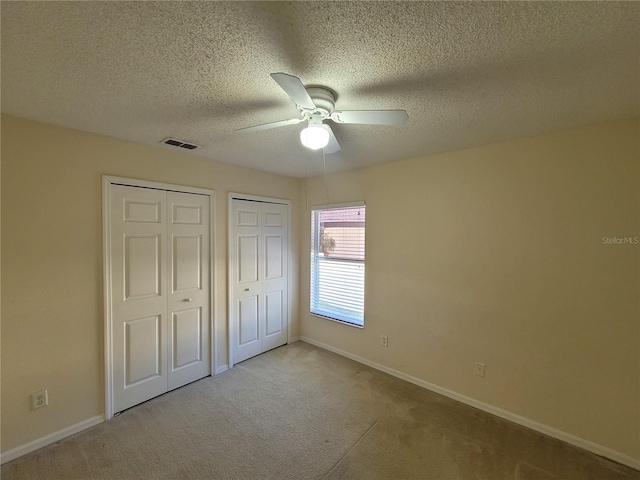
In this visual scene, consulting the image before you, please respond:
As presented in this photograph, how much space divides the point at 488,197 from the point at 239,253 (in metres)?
2.72

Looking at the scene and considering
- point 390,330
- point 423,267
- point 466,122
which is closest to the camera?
point 466,122

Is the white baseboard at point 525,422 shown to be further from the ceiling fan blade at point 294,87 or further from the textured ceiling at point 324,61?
the ceiling fan blade at point 294,87

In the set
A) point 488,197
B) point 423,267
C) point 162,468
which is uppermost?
point 488,197

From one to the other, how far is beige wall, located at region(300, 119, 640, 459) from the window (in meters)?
0.29

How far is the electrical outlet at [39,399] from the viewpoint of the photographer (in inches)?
79.8

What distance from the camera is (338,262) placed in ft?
12.2

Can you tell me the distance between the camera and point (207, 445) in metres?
2.08

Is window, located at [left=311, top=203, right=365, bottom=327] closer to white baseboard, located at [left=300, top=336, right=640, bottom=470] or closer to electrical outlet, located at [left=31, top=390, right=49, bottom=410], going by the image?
white baseboard, located at [left=300, top=336, right=640, bottom=470]

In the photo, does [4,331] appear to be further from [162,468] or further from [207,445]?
[207,445]

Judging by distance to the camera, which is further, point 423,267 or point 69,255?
point 423,267

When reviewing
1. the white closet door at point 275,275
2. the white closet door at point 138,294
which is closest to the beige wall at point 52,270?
the white closet door at point 138,294

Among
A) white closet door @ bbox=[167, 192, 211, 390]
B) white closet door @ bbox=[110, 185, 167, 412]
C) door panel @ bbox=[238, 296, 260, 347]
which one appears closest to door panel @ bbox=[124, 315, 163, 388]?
white closet door @ bbox=[110, 185, 167, 412]

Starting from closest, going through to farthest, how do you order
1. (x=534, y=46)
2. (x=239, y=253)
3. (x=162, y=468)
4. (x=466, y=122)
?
(x=534, y=46) → (x=162, y=468) → (x=466, y=122) → (x=239, y=253)

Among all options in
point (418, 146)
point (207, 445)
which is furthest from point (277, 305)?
point (418, 146)
